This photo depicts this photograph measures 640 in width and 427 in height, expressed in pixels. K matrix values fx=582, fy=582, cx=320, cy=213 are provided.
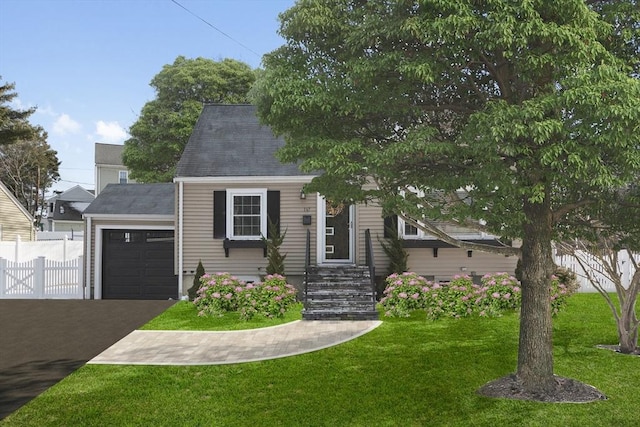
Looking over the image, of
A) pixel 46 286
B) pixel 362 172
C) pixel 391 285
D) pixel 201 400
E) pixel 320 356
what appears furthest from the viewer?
pixel 46 286

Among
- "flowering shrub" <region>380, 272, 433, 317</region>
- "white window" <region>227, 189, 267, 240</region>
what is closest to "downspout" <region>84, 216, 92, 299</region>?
"white window" <region>227, 189, 267, 240</region>

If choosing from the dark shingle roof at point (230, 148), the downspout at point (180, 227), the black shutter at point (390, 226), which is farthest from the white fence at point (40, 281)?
the black shutter at point (390, 226)

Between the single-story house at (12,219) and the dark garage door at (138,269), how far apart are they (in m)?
14.1

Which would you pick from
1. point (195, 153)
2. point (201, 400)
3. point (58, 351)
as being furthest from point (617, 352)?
point (195, 153)

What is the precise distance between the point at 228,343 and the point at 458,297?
18.6 ft

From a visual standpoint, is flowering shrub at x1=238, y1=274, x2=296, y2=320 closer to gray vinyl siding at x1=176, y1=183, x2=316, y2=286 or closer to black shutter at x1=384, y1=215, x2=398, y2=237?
gray vinyl siding at x1=176, y1=183, x2=316, y2=286

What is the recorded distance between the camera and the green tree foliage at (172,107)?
97.6ft

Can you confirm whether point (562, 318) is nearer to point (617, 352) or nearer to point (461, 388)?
point (617, 352)

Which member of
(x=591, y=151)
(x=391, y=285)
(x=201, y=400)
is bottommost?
(x=201, y=400)

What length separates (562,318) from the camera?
12750mm

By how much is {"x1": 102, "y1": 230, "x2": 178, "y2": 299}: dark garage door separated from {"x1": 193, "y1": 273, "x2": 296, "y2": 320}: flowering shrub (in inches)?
195

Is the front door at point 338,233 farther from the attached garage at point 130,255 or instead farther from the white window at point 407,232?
the attached garage at point 130,255

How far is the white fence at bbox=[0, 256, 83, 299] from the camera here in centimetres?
1867

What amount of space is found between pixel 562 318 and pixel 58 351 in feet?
33.6
